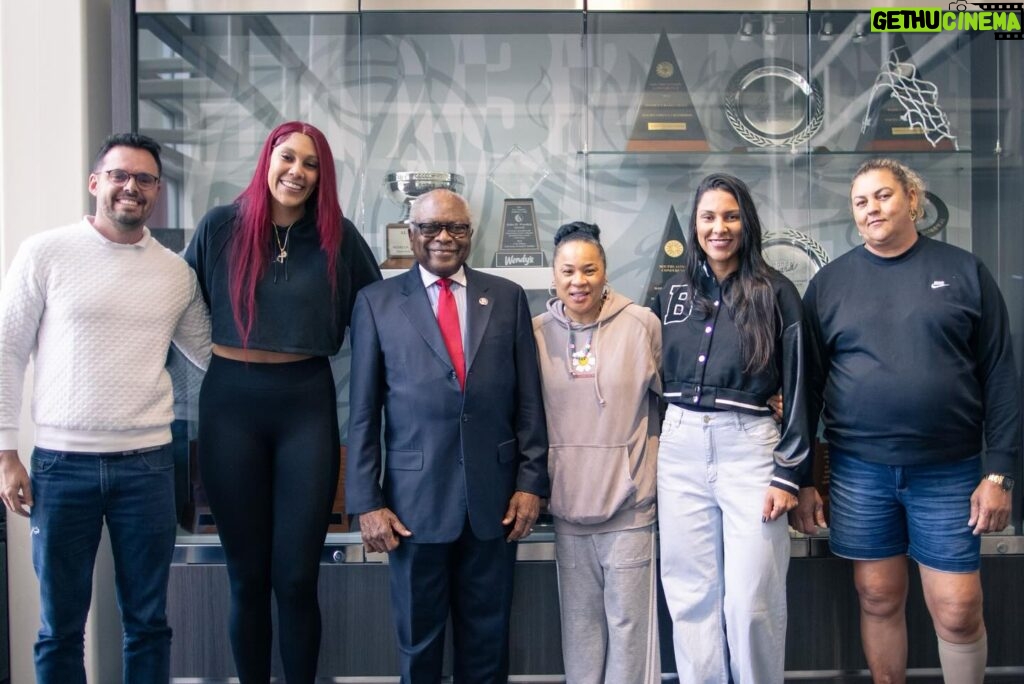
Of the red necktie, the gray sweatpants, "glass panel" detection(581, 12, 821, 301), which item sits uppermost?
"glass panel" detection(581, 12, 821, 301)

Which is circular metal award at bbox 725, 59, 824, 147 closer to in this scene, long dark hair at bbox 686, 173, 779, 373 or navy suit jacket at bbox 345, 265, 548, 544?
long dark hair at bbox 686, 173, 779, 373

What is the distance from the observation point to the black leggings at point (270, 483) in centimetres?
212

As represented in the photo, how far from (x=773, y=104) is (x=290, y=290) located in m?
1.81

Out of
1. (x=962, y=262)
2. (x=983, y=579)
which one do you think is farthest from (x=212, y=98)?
(x=983, y=579)

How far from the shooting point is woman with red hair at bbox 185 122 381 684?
6.97 ft

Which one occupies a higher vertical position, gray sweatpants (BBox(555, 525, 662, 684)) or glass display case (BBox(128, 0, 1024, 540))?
glass display case (BBox(128, 0, 1024, 540))

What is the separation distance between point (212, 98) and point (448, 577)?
1.83 m

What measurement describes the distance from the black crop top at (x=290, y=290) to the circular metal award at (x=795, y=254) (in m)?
1.47

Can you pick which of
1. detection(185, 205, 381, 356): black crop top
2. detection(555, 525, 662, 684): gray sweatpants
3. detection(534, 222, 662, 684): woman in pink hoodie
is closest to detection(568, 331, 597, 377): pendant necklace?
detection(534, 222, 662, 684): woman in pink hoodie

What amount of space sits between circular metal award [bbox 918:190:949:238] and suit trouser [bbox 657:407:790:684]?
51.6 inches

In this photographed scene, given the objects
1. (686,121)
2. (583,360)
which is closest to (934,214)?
(686,121)

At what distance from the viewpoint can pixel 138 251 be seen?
84.9 inches

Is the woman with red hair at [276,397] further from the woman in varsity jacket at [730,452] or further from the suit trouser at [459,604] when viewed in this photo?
the woman in varsity jacket at [730,452]

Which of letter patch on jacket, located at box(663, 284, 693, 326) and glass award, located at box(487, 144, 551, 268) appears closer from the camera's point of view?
letter patch on jacket, located at box(663, 284, 693, 326)
